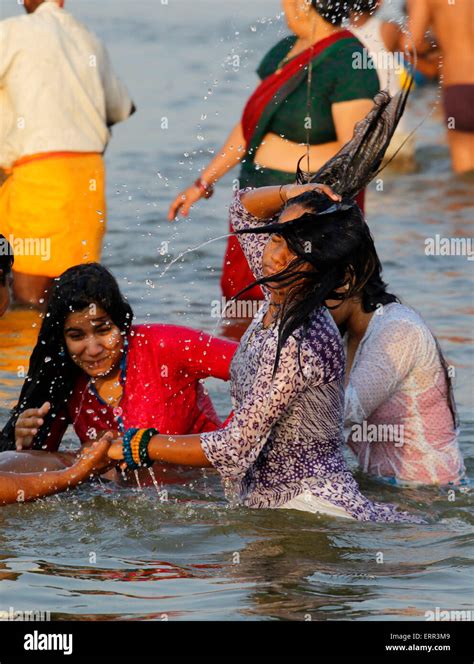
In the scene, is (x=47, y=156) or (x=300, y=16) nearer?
(x=300, y=16)

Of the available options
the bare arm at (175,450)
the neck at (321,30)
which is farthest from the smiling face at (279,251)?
the neck at (321,30)

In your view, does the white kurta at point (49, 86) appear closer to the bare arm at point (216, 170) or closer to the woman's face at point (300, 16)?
the bare arm at point (216, 170)

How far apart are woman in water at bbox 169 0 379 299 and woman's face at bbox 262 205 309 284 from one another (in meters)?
2.49

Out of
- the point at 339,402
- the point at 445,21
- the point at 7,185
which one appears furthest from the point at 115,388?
the point at 445,21


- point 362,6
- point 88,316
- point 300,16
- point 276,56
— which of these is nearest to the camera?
point 88,316

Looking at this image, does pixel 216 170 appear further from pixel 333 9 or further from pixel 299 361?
pixel 299 361

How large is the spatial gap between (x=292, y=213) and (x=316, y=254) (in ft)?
0.56

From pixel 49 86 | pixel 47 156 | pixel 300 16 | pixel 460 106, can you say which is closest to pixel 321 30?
pixel 300 16

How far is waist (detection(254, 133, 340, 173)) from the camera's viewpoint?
26.1 feet

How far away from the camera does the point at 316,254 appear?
196 inches

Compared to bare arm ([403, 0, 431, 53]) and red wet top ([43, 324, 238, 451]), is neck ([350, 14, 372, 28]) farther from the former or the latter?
bare arm ([403, 0, 431, 53])

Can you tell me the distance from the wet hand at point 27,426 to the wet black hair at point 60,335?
77 mm

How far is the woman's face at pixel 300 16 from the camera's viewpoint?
304 inches

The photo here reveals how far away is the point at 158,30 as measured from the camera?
20.4m
